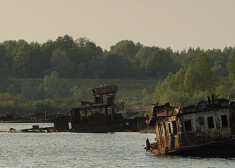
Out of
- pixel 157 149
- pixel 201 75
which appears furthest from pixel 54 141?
pixel 201 75

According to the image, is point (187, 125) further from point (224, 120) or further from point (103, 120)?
point (103, 120)

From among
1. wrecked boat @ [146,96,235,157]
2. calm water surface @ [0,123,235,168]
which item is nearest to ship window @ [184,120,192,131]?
wrecked boat @ [146,96,235,157]

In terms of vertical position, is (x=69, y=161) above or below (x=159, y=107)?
below

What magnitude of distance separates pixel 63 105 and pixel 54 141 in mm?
88617

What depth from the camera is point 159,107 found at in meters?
69.8

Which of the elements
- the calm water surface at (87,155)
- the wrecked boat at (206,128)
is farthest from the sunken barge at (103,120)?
the wrecked boat at (206,128)

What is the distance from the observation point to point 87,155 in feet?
255

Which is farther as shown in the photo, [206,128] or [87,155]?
[87,155]

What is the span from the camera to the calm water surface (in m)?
64.6

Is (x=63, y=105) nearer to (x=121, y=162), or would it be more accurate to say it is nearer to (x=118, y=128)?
(x=118, y=128)

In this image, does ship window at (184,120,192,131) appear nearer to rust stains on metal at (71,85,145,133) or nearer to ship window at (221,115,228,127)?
ship window at (221,115,228,127)

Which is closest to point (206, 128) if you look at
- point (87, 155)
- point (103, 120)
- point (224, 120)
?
point (224, 120)

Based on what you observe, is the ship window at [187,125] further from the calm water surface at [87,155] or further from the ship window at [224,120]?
the ship window at [224,120]

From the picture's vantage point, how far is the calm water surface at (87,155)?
64.6m
